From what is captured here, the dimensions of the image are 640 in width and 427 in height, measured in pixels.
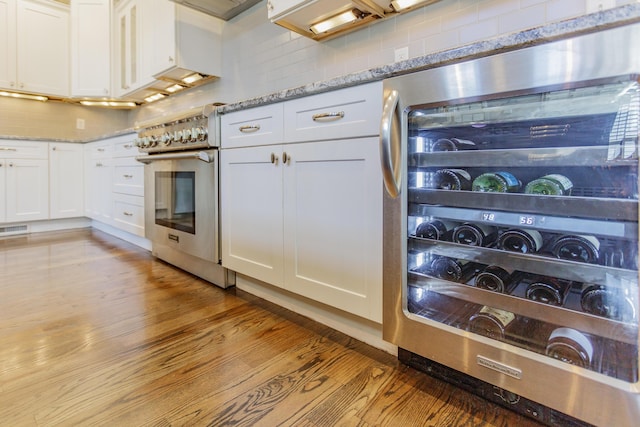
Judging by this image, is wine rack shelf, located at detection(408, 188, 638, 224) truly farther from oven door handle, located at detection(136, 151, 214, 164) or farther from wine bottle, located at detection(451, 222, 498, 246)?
oven door handle, located at detection(136, 151, 214, 164)

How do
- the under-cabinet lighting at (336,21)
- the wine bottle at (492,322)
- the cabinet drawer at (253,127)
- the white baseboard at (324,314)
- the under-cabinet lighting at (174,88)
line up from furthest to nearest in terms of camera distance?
the under-cabinet lighting at (174,88) → the under-cabinet lighting at (336,21) → the cabinet drawer at (253,127) → the white baseboard at (324,314) → the wine bottle at (492,322)

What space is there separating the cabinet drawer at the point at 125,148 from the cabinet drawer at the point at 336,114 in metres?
1.96

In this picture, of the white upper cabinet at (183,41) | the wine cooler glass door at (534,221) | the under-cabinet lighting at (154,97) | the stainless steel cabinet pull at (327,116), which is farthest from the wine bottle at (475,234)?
the under-cabinet lighting at (154,97)

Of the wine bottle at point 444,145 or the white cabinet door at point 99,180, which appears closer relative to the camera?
the wine bottle at point 444,145

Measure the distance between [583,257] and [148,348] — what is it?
4.59 feet

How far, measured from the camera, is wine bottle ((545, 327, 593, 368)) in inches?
29.9

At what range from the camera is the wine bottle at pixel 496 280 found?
0.91 meters

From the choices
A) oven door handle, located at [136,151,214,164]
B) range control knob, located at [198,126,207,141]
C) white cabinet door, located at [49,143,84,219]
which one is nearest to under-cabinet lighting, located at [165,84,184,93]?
oven door handle, located at [136,151,214,164]

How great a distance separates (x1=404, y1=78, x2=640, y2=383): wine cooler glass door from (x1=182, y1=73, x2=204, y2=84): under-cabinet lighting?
2325 mm

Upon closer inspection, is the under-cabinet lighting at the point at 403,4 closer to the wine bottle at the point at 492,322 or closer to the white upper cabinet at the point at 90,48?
the wine bottle at the point at 492,322

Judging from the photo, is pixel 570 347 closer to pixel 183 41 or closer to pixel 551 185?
pixel 551 185

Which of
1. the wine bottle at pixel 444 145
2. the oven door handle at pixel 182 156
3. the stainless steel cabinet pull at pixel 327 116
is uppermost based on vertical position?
the stainless steel cabinet pull at pixel 327 116

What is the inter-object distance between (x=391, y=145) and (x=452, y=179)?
0.82 ft

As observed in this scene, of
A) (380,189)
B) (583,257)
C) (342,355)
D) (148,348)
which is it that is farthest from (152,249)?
(583,257)
